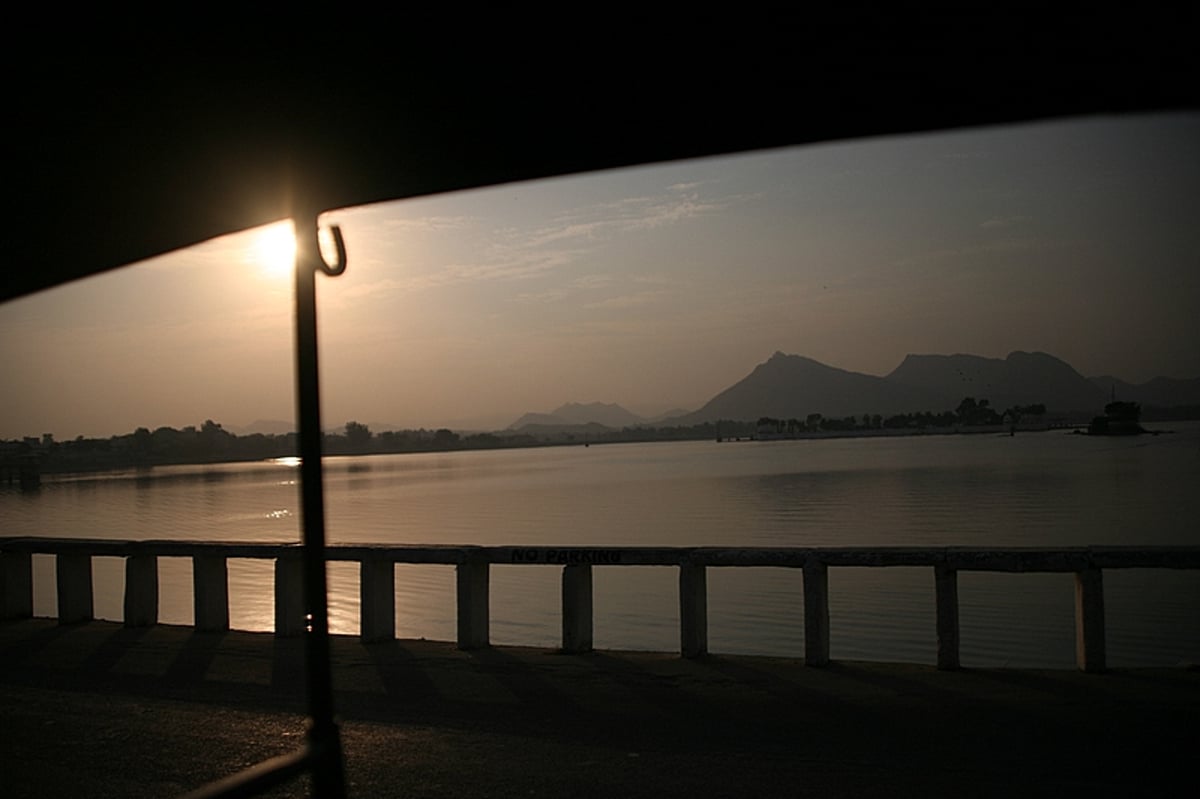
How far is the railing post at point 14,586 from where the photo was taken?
1099 centimetres

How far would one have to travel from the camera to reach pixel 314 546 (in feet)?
8.77

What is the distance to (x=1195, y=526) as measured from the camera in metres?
A: 33.6

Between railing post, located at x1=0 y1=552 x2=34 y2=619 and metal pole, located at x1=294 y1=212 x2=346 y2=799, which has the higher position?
metal pole, located at x1=294 y1=212 x2=346 y2=799

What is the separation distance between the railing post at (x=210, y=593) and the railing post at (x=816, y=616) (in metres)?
5.29

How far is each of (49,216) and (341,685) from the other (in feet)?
16.1

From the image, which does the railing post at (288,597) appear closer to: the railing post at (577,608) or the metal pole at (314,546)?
the railing post at (577,608)

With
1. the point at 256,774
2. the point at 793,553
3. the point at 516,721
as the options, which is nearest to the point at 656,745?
the point at 516,721

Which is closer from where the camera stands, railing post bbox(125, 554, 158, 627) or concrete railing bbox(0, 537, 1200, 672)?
concrete railing bbox(0, 537, 1200, 672)

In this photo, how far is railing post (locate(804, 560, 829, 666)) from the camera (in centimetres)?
761

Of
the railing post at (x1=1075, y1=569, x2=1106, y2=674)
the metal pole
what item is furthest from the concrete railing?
the metal pole

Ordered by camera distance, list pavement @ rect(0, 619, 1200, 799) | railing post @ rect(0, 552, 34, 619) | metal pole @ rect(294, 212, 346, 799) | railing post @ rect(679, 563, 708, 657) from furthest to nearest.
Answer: railing post @ rect(0, 552, 34, 619) < railing post @ rect(679, 563, 708, 657) < pavement @ rect(0, 619, 1200, 799) < metal pole @ rect(294, 212, 346, 799)

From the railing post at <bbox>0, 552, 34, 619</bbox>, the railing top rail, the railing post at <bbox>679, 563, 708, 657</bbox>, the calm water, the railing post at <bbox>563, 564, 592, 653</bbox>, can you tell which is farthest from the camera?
the calm water

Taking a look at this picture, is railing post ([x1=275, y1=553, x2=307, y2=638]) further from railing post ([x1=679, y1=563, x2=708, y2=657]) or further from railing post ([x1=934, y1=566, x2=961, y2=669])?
railing post ([x1=934, y1=566, x2=961, y2=669])

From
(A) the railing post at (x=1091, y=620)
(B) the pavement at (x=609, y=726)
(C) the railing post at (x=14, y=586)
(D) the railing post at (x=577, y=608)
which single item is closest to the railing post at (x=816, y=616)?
(B) the pavement at (x=609, y=726)
